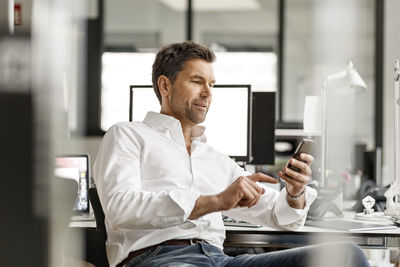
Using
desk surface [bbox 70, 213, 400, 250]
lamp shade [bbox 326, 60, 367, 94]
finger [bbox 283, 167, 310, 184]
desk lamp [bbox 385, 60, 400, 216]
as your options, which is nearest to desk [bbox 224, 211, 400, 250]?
desk surface [bbox 70, 213, 400, 250]

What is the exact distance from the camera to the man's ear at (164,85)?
1968 mm

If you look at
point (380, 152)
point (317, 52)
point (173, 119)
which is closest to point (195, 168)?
point (173, 119)

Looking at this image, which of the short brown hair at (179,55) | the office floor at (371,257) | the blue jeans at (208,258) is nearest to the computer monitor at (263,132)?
the office floor at (371,257)

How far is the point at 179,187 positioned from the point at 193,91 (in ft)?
0.94

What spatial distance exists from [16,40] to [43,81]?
37 mm

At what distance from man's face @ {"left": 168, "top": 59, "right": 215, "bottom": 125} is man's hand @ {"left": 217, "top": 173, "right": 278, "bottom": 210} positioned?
0.47m

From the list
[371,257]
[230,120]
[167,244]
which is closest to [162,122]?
[167,244]

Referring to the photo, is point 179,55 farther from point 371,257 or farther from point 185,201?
point 371,257

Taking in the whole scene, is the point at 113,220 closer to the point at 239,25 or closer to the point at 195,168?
the point at 195,168

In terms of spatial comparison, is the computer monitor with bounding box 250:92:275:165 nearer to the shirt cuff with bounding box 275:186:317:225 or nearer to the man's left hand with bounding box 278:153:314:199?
the shirt cuff with bounding box 275:186:317:225

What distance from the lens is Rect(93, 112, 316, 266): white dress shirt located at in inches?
61.9

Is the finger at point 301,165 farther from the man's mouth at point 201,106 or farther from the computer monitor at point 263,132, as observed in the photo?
the computer monitor at point 263,132

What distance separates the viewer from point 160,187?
1.82 m

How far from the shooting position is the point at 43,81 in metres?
0.43
